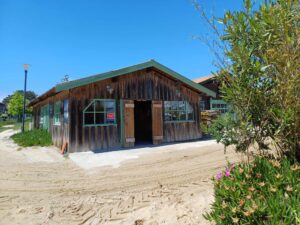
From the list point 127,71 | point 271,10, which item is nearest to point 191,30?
point 271,10

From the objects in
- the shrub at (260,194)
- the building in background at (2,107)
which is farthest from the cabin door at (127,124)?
the building in background at (2,107)

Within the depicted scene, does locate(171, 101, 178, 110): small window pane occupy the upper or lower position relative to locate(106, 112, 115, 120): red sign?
upper

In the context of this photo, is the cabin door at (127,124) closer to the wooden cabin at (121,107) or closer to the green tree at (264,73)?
the wooden cabin at (121,107)

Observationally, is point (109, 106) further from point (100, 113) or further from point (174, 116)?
point (174, 116)

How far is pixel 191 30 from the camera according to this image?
10.5 feet

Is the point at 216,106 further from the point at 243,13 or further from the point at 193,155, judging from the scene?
the point at 243,13

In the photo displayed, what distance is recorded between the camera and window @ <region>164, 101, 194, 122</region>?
Answer: 1129cm

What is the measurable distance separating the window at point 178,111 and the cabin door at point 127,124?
208cm

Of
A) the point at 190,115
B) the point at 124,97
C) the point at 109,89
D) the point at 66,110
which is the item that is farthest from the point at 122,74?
the point at 190,115

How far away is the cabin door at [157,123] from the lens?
10727 millimetres

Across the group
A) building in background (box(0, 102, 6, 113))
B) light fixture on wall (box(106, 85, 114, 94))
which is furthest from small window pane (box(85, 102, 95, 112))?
building in background (box(0, 102, 6, 113))

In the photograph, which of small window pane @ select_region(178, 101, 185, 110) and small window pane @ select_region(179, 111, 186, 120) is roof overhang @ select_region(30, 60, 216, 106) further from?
small window pane @ select_region(179, 111, 186, 120)

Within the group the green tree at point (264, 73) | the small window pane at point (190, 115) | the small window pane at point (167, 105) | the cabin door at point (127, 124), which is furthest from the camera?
the small window pane at point (190, 115)

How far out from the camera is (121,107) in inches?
389
